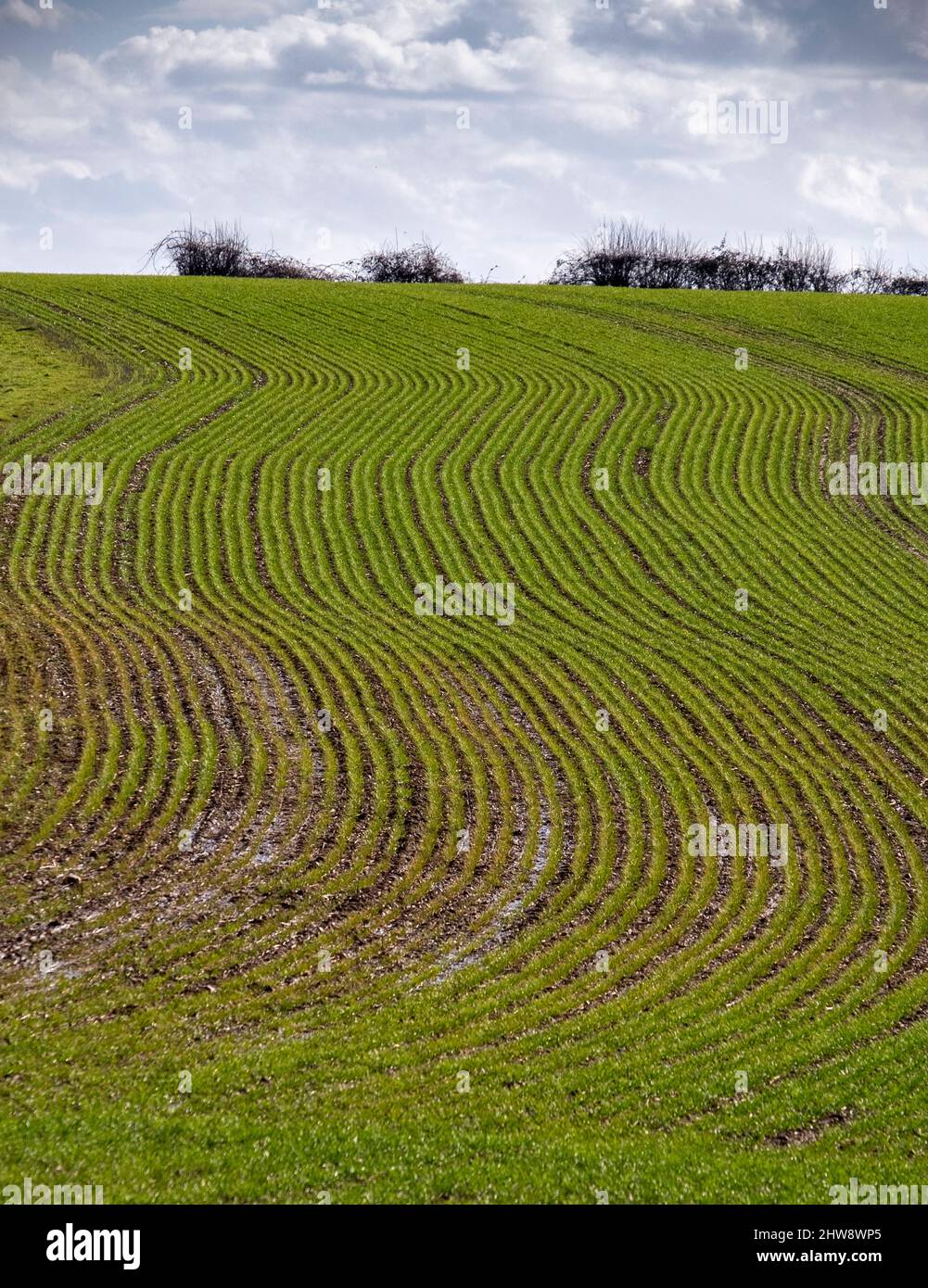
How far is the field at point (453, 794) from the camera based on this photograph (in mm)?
12727

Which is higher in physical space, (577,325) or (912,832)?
(577,325)

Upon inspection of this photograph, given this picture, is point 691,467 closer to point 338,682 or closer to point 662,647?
point 662,647

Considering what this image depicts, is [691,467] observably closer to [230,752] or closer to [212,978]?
[230,752]

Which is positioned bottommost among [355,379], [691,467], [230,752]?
[230,752]

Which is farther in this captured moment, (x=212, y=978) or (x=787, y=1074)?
(x=212, y=978)

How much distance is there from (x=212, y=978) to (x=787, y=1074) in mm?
8219

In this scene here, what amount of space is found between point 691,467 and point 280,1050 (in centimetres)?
3288

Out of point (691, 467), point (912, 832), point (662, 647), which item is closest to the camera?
point (912, 832)

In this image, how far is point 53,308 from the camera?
58.8m

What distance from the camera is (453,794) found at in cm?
2189

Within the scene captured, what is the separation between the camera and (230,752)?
22453 millimetres

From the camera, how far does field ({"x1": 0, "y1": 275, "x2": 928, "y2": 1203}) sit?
12.7 metres
